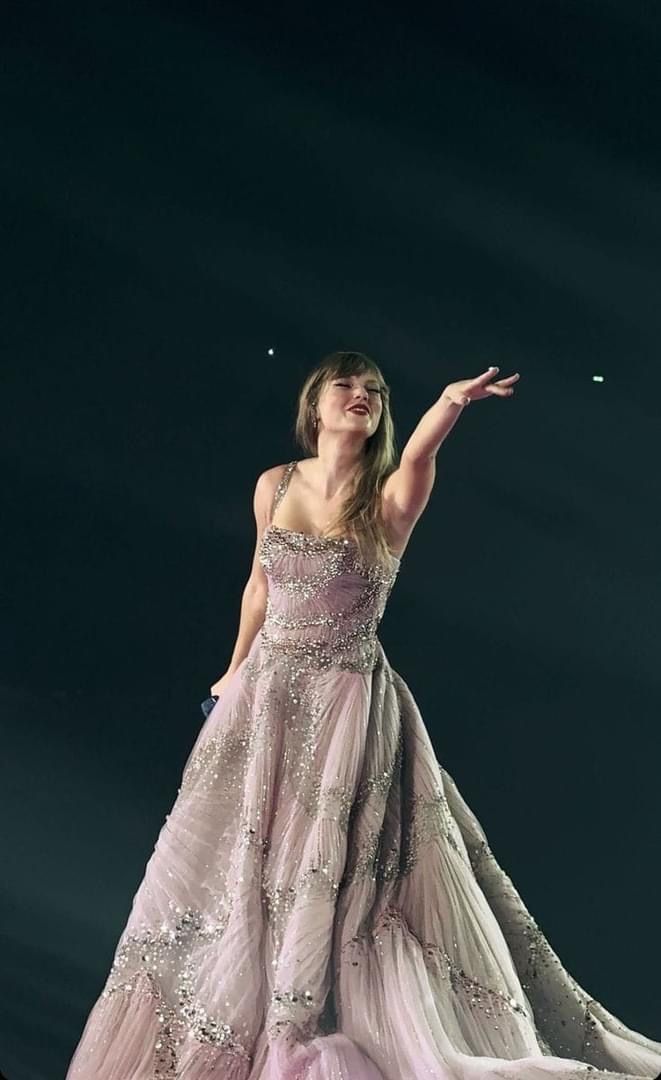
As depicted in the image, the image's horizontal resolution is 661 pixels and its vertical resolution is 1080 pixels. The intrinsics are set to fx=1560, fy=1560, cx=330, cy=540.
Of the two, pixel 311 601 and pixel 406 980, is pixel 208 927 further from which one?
pixel 311 601

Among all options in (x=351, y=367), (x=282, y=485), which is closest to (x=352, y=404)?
(x=351, y=367)

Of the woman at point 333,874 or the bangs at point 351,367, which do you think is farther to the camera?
the bangs at point 351,367

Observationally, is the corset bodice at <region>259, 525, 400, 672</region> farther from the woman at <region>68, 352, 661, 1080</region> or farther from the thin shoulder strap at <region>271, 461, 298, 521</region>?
the thin shoulder strap at <region>271, 461, 298, 521</region>

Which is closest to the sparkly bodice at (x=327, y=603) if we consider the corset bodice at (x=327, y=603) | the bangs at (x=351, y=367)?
the corset bodice at (x=327, y=603)

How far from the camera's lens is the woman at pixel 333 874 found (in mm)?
2760

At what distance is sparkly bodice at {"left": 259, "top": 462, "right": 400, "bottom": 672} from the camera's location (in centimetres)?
316

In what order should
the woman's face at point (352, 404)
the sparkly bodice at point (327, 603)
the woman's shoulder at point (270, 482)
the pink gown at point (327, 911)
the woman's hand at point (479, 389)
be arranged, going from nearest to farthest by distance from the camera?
1. the pink gown at point (327, 911)
2. the woman's hand at point (479, 389)
3. the sparkly bodice at point (327, 603)
4. the woman's face at point (352, 404)
5. the woman's shoulder at point (270, 482)

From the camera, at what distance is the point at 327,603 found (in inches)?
125

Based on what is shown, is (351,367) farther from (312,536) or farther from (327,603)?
(327,603)

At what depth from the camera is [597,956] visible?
3779 millimetres

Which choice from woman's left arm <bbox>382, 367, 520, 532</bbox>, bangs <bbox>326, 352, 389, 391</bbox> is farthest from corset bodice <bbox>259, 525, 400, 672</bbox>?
bangs <bbox>326, 352, 389, 391</bbox>

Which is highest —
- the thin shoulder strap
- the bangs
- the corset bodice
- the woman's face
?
the bangs

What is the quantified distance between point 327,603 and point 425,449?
0.37 metres

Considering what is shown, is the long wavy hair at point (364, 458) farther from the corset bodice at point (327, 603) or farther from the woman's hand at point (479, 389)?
the woman's hand at point (479, 389)
